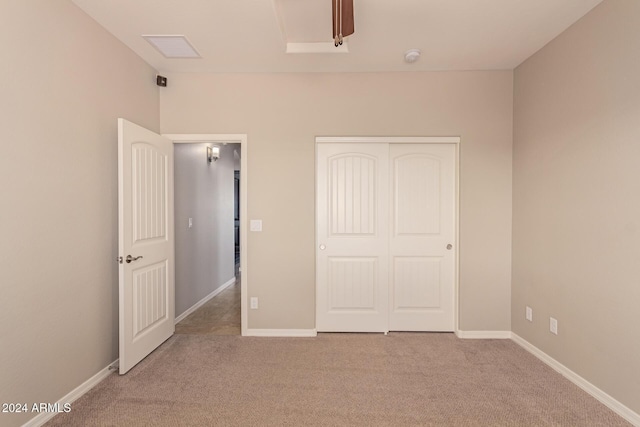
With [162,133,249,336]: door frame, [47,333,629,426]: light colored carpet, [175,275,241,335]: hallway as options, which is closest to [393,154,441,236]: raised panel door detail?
[47,333,629,426]: light colored carpet

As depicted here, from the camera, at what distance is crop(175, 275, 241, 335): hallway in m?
3.28

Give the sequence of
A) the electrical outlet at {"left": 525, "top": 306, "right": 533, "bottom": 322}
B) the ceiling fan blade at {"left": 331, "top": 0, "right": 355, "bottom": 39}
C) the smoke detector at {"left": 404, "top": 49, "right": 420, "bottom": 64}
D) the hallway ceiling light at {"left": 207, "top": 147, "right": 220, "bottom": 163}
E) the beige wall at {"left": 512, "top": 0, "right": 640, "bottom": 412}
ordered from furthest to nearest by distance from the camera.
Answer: the hallway ceiling light at {"left": 207, "top": 147, "right": 220, "bottom": 163}
the electrical outlet at {"left": 525, "top": 306, "right": 533, "bottom": 322}
the smoke detector at {"left": 404, "top": 49, "right": 420, "bottom": 64}
the beige wall at {"left": 512, "top": 0, "right": 640, "bottom": 412}
the ceiling fan blade at {"left": 331, "top": 0, "right": 355, "bottom": 39}

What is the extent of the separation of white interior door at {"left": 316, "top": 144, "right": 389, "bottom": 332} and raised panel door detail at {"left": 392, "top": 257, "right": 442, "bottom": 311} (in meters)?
0.14

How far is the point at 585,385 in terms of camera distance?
7.25 ft

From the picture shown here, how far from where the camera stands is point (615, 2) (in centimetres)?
199

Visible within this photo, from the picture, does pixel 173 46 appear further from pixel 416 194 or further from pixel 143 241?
pixel 416 194

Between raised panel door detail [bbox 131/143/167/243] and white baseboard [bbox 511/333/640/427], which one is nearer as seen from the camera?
white baseboard [bbox 511/333/640/427]

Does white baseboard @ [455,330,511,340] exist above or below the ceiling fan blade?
below

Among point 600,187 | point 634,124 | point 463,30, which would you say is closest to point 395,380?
point 600,187

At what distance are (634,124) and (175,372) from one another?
3.69m

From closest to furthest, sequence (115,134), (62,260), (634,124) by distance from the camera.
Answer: (634,124) < (62,260) < (115,134)

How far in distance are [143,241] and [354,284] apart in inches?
80.7

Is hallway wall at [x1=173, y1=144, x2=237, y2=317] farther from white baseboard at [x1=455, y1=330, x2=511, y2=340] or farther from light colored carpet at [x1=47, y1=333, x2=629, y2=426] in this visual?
white baseboard at [x1=455, y1=330, x2=511, y2=340]

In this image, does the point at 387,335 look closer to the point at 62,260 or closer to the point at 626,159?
the point at 626,159
